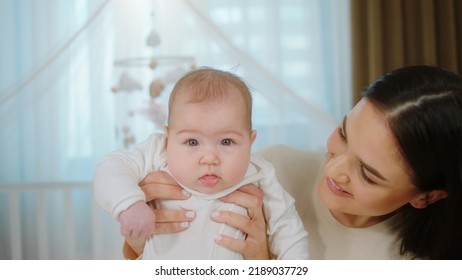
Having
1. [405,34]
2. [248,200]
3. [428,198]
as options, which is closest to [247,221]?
[248,200]

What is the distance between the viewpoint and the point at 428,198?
2.55ft

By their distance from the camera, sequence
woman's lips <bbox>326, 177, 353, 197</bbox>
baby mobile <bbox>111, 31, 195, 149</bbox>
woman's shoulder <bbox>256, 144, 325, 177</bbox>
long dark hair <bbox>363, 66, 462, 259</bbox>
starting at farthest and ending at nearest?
baby mobile <bbox>111, 31, 195, 149</bbox> < woman's shoulder <bbox>256, 144, 325, 177</bbox> < woman's lips <bbox>326, 177, 353, 197</bbox> < long dark hair <bbox>363, 66, 462, 259</bbox>

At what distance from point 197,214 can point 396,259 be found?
365mm

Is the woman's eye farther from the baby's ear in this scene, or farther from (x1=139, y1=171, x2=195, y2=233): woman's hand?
(x1=139, y1=171, x2=195, y2=233): woman's hand

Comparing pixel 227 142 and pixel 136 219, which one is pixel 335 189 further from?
pixel 136 219

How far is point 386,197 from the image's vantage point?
0.77 metres

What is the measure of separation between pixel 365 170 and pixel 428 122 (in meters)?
0.12

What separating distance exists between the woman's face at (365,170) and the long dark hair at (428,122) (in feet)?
0.05

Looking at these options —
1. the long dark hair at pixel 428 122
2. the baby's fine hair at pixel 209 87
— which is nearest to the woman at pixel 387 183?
the long dark hair at pixel 428 122

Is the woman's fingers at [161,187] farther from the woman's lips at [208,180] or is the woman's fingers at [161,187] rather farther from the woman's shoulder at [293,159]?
the woman's shoulder at [293,159]

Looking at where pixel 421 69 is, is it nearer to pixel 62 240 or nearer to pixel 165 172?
pixel 165 172

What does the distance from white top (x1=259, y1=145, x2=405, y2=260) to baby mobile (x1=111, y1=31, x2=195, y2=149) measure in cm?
28

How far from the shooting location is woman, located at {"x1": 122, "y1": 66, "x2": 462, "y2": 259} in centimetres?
69

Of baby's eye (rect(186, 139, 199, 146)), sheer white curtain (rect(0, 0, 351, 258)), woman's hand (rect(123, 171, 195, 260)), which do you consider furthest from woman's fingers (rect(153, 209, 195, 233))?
sheer white curtain (rect(0, 0, 351, 258))
